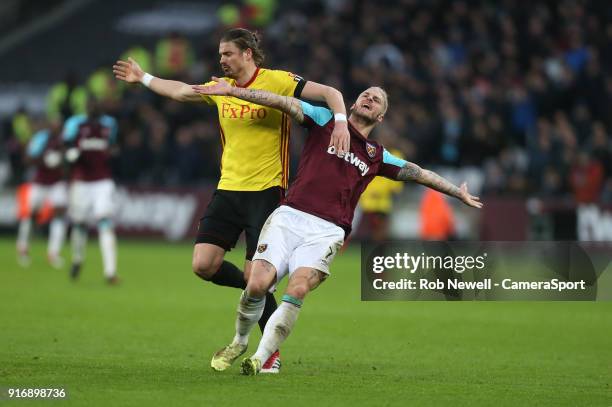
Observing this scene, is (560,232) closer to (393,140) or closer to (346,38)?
(393,140)

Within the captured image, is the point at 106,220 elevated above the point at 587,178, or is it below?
below

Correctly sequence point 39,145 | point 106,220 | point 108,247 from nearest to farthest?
point 108,247 < point 106,220 < point 39,145

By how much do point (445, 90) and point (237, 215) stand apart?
52.4ft

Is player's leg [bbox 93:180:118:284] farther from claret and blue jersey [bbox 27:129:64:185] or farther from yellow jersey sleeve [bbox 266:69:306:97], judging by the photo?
yellow jersey sleeve [bbox 266:69:306:97]

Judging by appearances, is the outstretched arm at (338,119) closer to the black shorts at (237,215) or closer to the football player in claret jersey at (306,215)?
the football player in claret jersey at (306,215)

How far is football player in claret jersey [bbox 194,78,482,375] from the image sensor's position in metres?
8.63

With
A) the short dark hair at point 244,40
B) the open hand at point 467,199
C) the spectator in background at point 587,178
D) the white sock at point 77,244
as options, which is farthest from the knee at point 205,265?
the spectator in background at point 587,178

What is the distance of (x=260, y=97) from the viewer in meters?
8.61

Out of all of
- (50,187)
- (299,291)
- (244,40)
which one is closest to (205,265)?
(299,291)

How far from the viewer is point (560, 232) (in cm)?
2280

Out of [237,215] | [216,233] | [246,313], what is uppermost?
[237,215]

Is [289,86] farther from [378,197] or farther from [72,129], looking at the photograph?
[378,197]

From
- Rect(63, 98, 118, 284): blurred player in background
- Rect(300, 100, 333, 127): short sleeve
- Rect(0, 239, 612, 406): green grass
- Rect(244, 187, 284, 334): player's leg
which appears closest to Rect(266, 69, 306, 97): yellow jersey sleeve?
Rect(300, 100, 333, 127): short sleeve

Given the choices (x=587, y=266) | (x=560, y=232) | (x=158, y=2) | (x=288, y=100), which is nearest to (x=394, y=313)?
(x=587, y=266)
